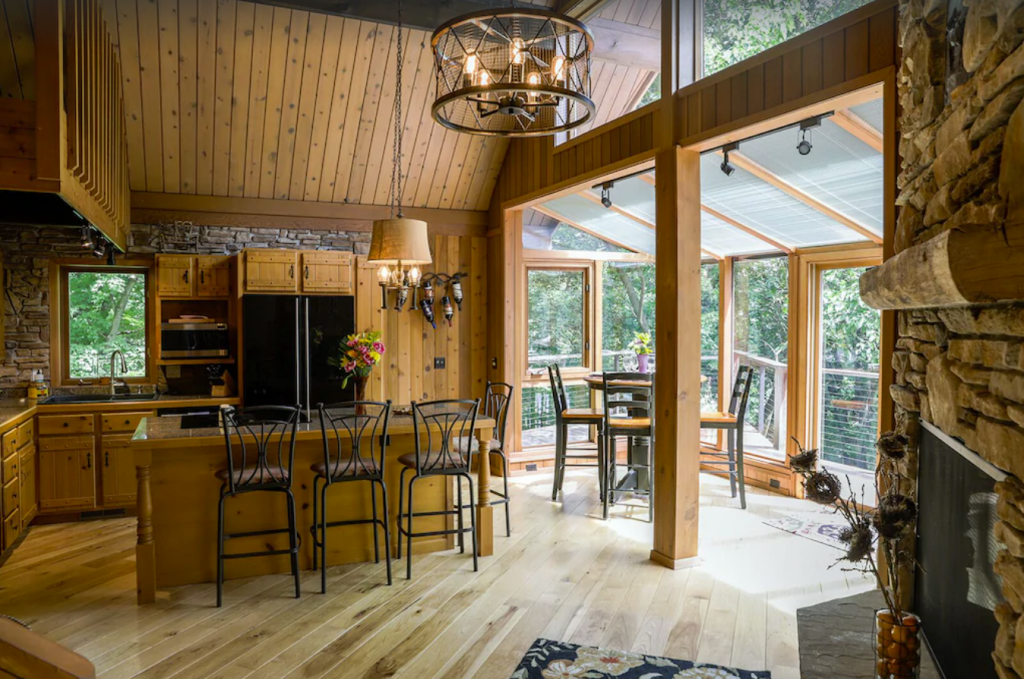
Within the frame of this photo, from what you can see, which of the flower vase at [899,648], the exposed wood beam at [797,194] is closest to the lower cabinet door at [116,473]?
the exposed wood beam at [797,194]

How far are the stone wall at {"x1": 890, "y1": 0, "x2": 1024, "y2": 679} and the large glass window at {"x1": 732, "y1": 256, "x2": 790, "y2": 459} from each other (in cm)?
379

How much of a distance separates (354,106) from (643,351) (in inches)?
136

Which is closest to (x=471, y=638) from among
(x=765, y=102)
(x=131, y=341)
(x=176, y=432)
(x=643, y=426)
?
(x=176, y=432)

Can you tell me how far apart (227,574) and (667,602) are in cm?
257

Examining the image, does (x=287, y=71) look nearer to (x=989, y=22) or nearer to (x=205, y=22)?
(x=205, y=22)

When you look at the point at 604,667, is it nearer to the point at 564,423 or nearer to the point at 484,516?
the point at 484,516

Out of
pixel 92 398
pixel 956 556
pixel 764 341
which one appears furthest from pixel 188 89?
pixel 956 556

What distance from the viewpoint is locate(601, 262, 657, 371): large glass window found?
299 inches

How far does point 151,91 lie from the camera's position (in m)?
5.59

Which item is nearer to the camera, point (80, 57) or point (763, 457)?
point (80, 57)

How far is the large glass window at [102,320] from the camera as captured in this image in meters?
6.11

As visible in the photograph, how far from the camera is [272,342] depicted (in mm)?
6090

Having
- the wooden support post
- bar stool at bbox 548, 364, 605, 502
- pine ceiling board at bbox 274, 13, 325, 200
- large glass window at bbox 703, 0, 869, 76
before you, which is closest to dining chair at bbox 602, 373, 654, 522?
bar stool at bbox 548, 364, 605, 502

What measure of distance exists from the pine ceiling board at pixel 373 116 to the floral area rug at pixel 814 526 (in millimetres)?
4613
